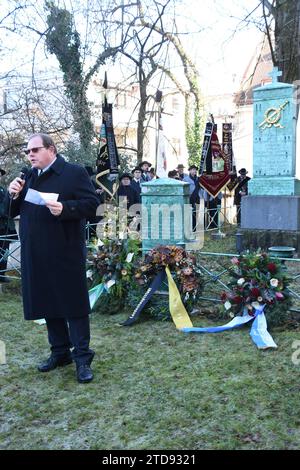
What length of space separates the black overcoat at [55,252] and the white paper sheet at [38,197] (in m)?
0.06

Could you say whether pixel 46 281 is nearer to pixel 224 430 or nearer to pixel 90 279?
pixel 224 430

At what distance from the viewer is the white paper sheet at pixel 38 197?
3.72m

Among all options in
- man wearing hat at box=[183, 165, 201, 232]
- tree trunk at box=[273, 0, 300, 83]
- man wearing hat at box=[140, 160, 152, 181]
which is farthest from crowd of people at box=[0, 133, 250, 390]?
tree trunk at box=[273, 0, 300, 83]

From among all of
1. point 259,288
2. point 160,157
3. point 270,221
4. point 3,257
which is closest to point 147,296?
point 259,288

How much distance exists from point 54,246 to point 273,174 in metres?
6.33

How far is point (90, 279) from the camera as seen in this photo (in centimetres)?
624

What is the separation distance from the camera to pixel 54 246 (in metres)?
3.82

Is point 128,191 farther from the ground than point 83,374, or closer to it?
farther from the ground

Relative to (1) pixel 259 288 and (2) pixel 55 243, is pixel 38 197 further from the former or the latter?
(1) pixel 259 288

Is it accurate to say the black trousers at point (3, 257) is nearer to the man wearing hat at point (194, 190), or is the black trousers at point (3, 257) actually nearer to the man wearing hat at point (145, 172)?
the man wearing hat at point (145, 172)

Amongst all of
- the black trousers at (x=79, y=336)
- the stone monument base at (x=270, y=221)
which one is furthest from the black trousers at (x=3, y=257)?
the stone monument base at (x=270, y=221)

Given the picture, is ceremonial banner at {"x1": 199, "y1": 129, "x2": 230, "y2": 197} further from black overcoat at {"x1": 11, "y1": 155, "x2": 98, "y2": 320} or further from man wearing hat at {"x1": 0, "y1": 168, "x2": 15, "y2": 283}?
black overcoat at {"x1": 11, "y1": 155, "x2": 98, "y2": 320}

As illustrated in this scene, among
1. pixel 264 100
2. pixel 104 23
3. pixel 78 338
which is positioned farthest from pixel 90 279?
pixel 104 23

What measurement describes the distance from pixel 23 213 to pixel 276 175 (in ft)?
20.7
